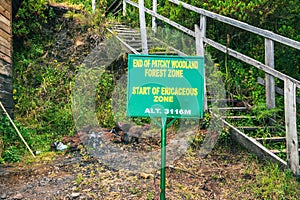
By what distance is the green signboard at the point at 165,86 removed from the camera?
3396 mm

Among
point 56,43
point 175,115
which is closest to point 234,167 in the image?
point 175,115

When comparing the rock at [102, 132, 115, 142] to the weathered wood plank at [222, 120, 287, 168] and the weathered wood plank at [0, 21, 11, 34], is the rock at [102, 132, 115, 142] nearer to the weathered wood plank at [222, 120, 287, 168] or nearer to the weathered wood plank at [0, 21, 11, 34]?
the weathered wood plank at [222, 120, 287, 168]

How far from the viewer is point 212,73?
6.11m

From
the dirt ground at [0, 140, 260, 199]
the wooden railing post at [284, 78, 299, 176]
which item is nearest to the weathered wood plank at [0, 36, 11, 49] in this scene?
the dirt ground at [0, 140, 260, 199]

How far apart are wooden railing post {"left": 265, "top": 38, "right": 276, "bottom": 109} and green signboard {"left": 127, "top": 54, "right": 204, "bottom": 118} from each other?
5.91 ft

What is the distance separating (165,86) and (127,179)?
148cm

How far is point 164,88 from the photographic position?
341 centimetres

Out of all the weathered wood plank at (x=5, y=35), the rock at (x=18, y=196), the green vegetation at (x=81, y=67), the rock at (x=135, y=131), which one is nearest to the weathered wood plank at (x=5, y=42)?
the weathered wood plank at (x=5, y=35)

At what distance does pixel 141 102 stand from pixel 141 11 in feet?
14.5

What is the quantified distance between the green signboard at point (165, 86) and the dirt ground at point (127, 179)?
1.08 meters

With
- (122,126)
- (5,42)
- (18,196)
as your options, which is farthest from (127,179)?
(5,42)

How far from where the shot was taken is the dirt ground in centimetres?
399

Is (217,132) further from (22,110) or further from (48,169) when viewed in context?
(22,110)

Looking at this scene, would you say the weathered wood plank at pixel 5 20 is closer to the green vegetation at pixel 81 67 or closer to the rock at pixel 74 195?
the green vegetation at pixel 81 67
